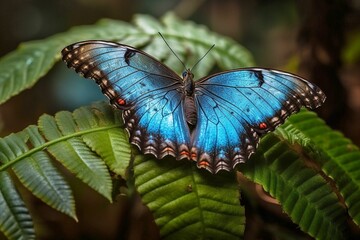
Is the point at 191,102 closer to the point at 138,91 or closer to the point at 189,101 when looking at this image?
the point at 189,101

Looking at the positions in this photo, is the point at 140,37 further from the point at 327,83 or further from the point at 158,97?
the point at 327,83

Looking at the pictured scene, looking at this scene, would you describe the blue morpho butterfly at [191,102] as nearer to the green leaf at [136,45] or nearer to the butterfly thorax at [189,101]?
the butterfly thorax at [189,101]

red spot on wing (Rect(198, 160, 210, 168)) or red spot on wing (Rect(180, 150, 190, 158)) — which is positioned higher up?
red spot on wing (Rect(180, 150, 190, 158))

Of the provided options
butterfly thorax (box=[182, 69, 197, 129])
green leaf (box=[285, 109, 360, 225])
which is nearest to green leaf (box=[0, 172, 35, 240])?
butterfly thorax (box=[182, 69, 197, 129])

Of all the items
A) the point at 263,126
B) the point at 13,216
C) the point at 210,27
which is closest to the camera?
the point at 13,216

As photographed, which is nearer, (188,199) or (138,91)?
(188,199)

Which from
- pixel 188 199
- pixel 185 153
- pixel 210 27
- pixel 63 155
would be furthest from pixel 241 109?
pixel 210 27

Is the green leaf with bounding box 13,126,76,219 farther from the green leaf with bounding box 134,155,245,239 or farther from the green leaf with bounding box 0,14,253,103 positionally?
the green leaf with bounding box 0,14,253,103

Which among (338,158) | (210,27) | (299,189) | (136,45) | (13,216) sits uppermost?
(210,27)
